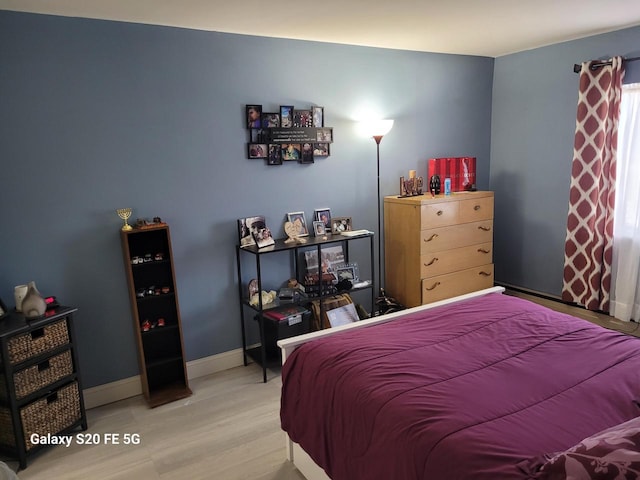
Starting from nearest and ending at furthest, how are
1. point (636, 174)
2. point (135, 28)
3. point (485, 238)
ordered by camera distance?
point (135, 28) → point (636, 174) → point (485, 238)

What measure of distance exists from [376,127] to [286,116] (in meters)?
0.75

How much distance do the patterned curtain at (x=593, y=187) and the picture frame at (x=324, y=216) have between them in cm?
206

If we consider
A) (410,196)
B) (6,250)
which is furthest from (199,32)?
(410,196)

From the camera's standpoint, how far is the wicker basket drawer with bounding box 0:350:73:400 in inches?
88.4

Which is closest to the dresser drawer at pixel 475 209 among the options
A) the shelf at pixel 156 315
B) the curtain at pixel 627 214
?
the curtain at pixel 627 214

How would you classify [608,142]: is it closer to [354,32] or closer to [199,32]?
[354,32]

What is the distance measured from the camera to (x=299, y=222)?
347 cm

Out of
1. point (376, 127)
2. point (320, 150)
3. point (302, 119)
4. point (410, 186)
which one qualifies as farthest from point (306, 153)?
point (410, 186)

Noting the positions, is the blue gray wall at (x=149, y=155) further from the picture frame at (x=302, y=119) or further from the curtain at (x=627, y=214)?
the curtain at (x=627, y=214)

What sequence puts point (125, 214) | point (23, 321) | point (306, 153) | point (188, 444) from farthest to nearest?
point (306, 153), point (125, 214), point (188, 444), point (23, 321)

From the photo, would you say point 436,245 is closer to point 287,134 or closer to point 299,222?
point 299,222

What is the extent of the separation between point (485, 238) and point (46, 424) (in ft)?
11.5

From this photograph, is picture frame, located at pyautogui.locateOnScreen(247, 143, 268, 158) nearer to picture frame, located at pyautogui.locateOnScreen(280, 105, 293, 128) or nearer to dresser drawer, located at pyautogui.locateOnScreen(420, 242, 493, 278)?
picture frame, located at pyautogui.locateOnScreen(280, 105, 293, 128)

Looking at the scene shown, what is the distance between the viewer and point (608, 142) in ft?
11.6
